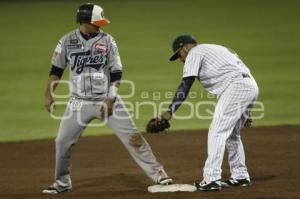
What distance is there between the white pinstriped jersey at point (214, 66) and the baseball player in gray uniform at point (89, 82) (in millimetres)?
901

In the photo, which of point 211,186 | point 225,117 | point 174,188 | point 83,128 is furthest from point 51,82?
point 211,186

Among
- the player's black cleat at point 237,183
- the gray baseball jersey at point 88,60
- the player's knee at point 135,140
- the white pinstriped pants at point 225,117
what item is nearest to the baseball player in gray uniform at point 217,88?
the white pinstriped pants at point 225,117

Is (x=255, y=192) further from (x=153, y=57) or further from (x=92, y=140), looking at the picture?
(x=153, y=57)

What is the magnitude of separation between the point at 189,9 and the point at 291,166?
56.7 feet

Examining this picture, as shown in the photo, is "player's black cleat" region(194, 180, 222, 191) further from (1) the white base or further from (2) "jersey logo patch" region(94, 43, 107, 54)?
(2) "jersey logo patch" region(94, 43, 107, 54)

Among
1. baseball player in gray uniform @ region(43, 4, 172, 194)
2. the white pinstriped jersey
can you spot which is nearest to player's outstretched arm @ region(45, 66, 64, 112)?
baseball player in gray uniform @ region(43, 4, 172, 194)

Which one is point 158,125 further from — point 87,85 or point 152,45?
point 152,45

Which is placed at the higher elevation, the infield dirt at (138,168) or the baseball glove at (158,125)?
the baseball glove at (158,125)

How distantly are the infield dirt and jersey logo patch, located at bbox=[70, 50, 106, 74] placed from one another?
1.42 metres

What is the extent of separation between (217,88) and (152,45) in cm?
1242

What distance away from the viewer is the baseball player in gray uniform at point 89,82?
8.36 meters

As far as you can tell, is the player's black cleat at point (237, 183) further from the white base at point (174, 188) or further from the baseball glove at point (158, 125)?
the baseball glove at point (158, 125)

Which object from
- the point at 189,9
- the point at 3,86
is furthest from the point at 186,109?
the point at 189,9

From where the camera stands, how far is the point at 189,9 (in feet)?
87.1
